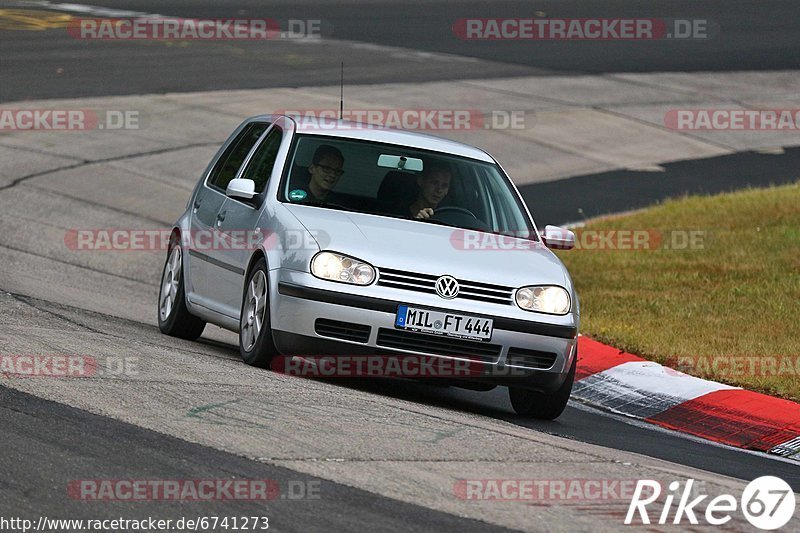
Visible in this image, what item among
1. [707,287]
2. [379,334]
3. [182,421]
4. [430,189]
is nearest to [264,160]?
[430,189]

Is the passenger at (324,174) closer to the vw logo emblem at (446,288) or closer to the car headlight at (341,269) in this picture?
the car headlight at (341,269)

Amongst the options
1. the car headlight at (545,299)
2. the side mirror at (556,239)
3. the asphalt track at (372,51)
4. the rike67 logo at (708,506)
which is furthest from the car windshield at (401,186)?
the asphalt track at (372,51)

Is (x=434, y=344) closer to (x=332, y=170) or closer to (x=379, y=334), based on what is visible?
(x=379, y=334)

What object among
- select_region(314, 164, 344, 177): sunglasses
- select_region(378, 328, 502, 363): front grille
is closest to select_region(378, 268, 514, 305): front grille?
select_region(378, 328, 502, 363): front grille

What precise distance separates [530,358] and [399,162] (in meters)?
1.73

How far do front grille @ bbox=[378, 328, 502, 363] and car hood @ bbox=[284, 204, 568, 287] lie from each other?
13.8 inches

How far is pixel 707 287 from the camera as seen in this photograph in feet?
44.1

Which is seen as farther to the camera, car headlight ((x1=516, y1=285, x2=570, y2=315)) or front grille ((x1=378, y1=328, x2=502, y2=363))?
car headlight ((x1=516, y1=285, x2=570, y2=315))

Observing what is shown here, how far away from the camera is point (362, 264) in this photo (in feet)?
27.1

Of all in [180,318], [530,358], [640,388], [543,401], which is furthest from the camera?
[180,318]

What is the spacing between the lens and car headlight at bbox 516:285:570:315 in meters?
8.45

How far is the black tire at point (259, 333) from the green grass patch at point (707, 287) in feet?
11.0

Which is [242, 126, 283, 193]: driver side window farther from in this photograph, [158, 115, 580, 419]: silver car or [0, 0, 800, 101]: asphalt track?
[0, 0, 800, 101]: asphalt track

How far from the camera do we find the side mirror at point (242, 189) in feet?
30.1
